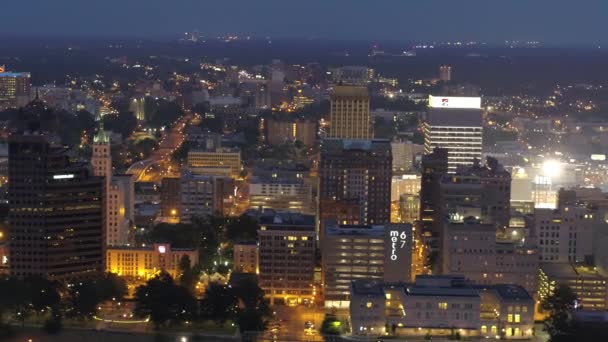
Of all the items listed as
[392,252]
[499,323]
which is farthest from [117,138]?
[499,323]

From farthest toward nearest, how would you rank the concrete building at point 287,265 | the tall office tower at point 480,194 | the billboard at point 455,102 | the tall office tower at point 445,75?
the tall office tower at point 445,75 < the billboard at point 455,102 < the tall office tower at point 480,194 < the concrete building at point 287,265

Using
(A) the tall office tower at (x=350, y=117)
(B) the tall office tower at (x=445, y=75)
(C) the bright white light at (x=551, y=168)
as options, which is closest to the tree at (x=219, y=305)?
(C) the bright white light at (x=551, y=168)

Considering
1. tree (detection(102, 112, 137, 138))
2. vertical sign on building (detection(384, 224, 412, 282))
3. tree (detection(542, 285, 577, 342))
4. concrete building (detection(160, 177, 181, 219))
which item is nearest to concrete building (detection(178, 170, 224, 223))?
concrete building (detection(160, 177, 181, 219))

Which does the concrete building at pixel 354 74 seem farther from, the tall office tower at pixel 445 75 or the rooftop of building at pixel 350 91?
the rooftop of building at pixel 350 91

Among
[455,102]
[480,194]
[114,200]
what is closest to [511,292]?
[480,194]

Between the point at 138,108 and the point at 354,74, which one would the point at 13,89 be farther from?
the point at 354,74

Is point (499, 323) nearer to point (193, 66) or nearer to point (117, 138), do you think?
point (117, 138)
